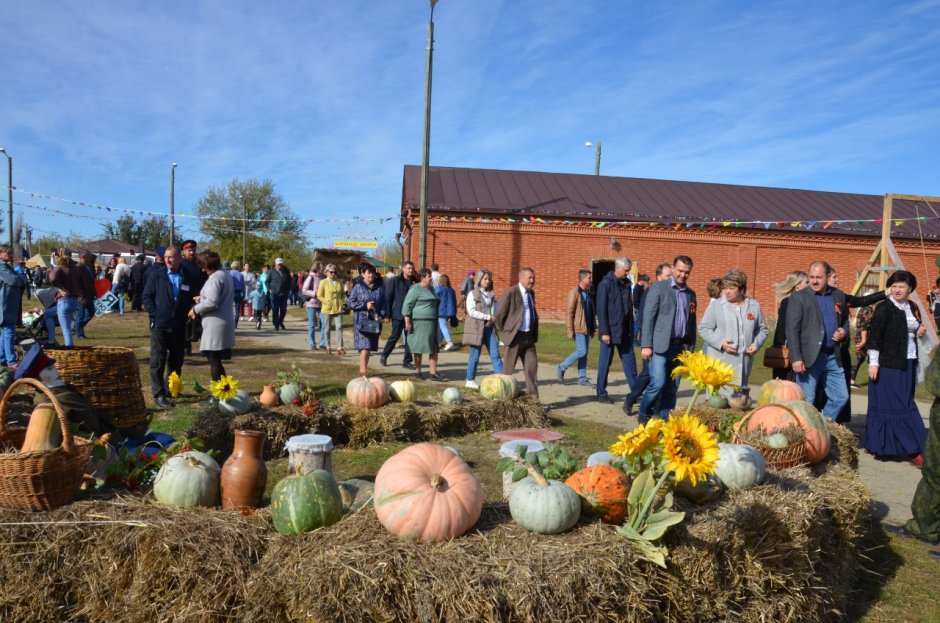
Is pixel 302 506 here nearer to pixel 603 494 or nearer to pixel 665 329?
pixel 603 494

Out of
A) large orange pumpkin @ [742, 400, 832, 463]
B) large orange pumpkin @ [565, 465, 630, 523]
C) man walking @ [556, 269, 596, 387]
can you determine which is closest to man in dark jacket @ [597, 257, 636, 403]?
man walking @ [556, 269, 596, 387]

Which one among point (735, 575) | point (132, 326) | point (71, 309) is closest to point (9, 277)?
point (71, 309)

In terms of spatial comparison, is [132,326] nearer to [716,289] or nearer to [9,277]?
[9,277]

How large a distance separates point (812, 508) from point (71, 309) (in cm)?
1247

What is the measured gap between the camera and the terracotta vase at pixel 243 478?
3740 millimetres

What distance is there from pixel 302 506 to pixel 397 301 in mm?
9613

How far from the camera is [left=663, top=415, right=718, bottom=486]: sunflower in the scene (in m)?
2.79

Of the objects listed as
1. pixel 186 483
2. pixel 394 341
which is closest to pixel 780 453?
pixel 186 483

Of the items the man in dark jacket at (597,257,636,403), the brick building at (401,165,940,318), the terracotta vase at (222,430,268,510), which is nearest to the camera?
the terracotta vase at (222,430,268,510)

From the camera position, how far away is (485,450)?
6.92 meters

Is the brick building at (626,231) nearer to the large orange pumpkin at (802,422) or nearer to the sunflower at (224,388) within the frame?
the sunflower at (224,388)

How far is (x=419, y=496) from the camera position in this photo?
3080mm

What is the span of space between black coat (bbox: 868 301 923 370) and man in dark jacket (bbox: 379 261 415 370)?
24.1 ft

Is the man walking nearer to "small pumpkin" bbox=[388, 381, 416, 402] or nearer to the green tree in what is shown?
"small pumpkin" bbox=[388, 381, 416, 402]
